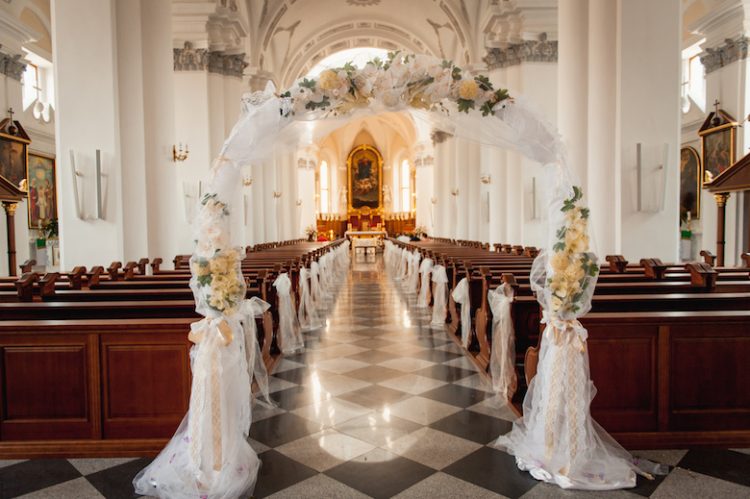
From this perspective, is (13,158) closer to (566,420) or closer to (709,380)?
(566,420)

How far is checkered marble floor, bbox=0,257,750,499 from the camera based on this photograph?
3256 millimetres

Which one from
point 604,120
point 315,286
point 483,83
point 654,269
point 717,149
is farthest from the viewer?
point 717,149

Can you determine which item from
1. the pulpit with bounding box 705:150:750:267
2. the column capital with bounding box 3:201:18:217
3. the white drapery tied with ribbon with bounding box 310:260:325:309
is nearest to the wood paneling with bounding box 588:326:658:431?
the white drapery tied with ribbon with bounding box 310:260:325:309

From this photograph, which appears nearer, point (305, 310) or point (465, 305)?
point (465, 305)

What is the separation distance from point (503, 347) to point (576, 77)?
6.43 metres

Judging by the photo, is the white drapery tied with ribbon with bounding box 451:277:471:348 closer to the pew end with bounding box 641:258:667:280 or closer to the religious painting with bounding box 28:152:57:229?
the pew end with bounding box 641:258:667:280

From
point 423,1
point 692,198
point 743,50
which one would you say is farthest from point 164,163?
point 423,1

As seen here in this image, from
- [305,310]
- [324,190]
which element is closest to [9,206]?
[305,310]

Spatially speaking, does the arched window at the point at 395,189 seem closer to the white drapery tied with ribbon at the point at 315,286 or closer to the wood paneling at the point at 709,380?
the white drapery tied with ribbon at the point at 315,286

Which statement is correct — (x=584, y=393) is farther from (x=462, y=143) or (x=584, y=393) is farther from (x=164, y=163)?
(x=462, y=143)

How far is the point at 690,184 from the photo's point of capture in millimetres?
15344

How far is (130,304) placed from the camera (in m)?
4.48

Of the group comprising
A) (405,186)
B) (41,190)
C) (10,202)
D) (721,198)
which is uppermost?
(405,186)

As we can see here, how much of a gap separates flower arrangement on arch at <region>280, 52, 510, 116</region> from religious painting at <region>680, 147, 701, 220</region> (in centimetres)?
1362
